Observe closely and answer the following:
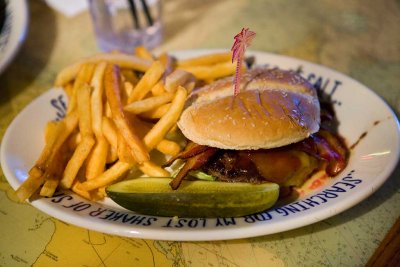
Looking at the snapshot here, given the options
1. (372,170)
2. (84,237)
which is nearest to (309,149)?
(372,170)

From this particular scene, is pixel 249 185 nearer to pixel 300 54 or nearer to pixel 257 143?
pixel 257 143

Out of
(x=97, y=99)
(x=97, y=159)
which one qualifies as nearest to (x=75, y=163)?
(x=97, y=159)

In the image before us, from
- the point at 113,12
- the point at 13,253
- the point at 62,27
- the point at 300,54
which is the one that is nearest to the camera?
the point at 13,253

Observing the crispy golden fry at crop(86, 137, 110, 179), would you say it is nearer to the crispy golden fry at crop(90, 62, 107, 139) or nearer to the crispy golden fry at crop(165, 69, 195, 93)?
the crispy golden fry at crop(90, 62, 107, 139)

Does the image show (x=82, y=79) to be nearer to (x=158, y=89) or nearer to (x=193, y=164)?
(x=158, y=89)

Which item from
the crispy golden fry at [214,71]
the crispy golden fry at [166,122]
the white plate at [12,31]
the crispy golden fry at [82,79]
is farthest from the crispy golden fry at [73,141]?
the white plate at [12,31]

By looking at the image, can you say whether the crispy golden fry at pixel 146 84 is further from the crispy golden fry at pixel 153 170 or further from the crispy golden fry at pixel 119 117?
the crispy golden fry at pixel 153 170

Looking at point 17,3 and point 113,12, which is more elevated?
point 17,3
